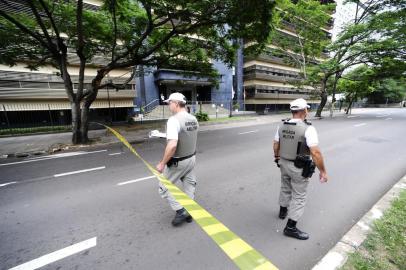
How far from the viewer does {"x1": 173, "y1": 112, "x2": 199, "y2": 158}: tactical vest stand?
9.46 feet

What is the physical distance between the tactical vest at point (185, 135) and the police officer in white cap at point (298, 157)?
1.31 meters

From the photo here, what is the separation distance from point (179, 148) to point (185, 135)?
0.21 meters

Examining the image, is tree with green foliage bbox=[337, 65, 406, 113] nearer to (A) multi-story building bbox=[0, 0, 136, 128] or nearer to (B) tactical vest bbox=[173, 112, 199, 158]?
(A) multi-story building bbox=[0, 0, 136, 128]

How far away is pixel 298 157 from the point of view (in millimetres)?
2713

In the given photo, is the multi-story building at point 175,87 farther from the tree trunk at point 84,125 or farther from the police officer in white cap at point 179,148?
the police officer in white cap at point 179,148

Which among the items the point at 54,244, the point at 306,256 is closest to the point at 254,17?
the point at 306,256

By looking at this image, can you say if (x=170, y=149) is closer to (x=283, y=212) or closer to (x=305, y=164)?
(x=305, y=164)

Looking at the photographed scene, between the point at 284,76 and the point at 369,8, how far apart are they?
15.9m

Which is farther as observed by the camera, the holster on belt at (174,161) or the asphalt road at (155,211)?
the holster on belt at (174,161)

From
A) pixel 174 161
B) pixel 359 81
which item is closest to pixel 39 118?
pixel 174 161

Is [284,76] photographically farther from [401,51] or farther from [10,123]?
[10,123]

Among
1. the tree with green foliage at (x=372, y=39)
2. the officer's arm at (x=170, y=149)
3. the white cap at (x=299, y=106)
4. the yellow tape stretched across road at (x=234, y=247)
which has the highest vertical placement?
the tree with green foliage at (x=372, y=39)

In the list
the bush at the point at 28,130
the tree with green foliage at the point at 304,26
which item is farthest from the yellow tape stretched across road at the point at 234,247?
the tree with green foliage at the point at 304,26

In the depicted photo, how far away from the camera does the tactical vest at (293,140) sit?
2696 mm
